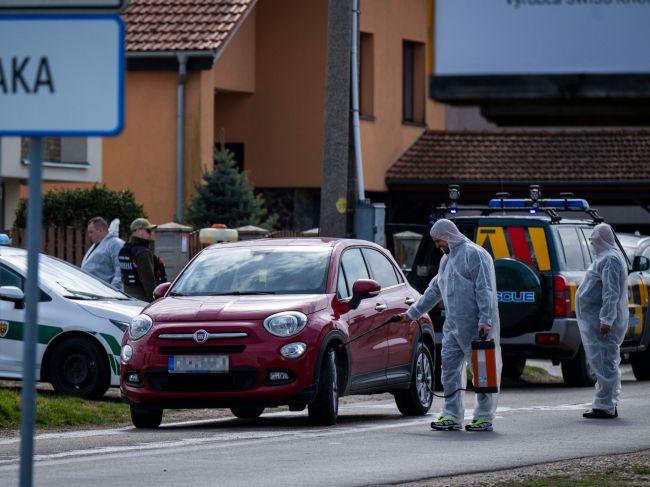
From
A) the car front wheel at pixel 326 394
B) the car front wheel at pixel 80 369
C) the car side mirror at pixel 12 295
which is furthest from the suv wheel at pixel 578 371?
the car side mirror at pixel 12 295

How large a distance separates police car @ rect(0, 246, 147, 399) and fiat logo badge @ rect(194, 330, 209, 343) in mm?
2839

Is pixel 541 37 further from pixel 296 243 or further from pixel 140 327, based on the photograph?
pixel 296 243

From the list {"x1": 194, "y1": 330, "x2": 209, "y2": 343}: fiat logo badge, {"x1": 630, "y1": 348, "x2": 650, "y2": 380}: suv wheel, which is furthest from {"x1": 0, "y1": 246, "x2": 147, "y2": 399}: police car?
{"x1": 630, "y1": 348, "x2": 650, "y2": 380}: suv wheel

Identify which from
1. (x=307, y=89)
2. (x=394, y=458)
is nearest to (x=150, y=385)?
(x=394, y=458)

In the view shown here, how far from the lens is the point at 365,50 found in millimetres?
38469

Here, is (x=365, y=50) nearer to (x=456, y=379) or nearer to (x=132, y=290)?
(x=132, y=290)

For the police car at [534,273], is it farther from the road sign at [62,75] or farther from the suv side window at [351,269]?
the road sign at [62,75]

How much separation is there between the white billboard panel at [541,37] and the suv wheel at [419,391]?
11.0 meters

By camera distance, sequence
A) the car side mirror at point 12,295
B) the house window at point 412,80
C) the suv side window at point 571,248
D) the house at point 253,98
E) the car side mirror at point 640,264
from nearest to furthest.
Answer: the car side mirror at point 12,295 → the suv side window at point 571,248 → the car side mirror at point 640,264 → the house at point 253,98 → the house window at point 412,80

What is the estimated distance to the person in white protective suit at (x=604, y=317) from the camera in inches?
639

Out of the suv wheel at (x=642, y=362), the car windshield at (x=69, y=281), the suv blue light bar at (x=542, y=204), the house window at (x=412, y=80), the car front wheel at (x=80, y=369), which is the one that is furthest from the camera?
the house window at (x=412, y=80)

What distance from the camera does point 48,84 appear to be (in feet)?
21.2

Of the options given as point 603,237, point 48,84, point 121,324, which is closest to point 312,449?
point 603,237

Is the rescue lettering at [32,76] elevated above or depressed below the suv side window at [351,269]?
above
